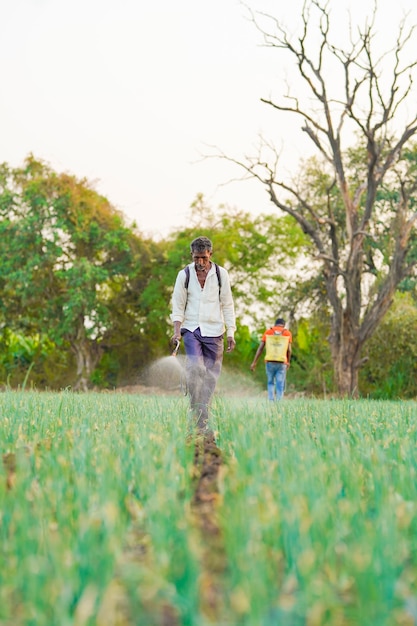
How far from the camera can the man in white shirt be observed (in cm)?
737

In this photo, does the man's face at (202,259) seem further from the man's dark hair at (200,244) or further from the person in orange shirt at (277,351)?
the person in orange shirt at (277,351)

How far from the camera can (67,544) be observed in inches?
84.2

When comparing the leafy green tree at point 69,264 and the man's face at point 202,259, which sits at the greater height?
the leafy green tree at point 69,264

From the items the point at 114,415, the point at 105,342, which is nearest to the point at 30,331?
the point at 105,342

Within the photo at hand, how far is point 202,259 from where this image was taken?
7.18 meters

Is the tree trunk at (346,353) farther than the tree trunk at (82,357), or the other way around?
the tree trunk at (82,357)

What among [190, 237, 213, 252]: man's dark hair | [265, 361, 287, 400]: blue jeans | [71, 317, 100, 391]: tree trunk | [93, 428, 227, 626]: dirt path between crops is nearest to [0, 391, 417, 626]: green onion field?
[93, 428, 227, 626]: dirt path between crops

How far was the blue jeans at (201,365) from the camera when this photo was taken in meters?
7.45

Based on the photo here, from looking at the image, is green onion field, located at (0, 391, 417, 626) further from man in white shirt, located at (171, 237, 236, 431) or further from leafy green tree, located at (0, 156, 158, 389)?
leafy green tree, located at (0, 156, 158, 389)

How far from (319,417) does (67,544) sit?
4.81 meters

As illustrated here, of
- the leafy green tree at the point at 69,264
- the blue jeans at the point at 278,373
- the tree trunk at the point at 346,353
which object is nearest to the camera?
the blue jeans at the point at 278,373

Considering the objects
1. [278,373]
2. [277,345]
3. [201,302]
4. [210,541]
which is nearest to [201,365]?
[201,302]

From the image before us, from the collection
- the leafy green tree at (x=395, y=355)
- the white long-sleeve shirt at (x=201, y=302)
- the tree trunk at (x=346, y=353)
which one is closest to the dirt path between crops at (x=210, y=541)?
the white long-sleeve shirt at (x=201, y=302)

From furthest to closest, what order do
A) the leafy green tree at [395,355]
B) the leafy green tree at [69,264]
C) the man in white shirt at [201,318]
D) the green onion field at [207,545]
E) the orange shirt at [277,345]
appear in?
the leafy green tree at [69,264]
the leafy green tree at [395,355]
the orange shirt at [277,345]
the man in white shirt at [201,318]
the green onion field at [207,545]
